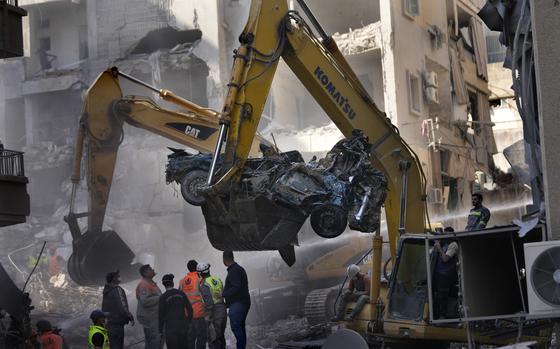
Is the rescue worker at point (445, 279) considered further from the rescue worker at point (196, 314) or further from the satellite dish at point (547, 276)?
the rescue worker at point (196, 314)

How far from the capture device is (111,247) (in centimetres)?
1847

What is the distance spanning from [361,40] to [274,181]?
1897 centimetres

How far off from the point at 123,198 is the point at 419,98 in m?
9.65

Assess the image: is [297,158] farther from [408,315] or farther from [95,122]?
[95,122]

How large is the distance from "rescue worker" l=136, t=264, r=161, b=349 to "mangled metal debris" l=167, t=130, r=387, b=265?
8.30 ft

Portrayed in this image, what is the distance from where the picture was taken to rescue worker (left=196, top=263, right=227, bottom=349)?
1664 cm

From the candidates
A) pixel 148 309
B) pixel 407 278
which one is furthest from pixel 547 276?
pixel 148 309

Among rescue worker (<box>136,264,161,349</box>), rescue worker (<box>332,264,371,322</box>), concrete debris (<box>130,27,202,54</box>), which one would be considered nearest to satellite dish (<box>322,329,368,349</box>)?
rescue worker (<box>332,264,371,322</box>)

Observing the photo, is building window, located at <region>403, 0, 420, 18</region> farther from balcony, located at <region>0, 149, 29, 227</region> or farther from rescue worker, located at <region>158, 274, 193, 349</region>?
rescue worker, located at <region>158, 274, 193, 349</region>

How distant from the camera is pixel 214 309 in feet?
54.8

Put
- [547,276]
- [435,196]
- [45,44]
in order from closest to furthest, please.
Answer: [547,276] → [435,196] → [45,44]

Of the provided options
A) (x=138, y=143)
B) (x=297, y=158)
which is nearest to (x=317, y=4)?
(x=138, y=143)

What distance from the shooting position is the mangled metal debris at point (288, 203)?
582 inches

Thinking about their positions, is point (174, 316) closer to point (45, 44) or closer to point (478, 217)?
point (478, 217)
